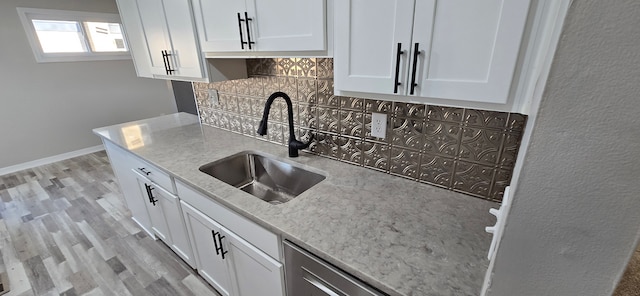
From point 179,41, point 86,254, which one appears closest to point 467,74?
point 179,41

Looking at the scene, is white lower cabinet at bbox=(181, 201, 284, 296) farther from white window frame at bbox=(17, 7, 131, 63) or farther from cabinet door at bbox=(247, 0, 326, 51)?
white window frame at bbox=(17, 7, 131, 63)

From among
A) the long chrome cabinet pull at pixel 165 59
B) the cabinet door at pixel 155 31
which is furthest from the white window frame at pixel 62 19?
the long chrome cabinet pull at pixel 165 59

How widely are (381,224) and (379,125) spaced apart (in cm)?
49

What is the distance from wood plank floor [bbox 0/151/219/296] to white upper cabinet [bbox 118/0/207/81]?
1400mm

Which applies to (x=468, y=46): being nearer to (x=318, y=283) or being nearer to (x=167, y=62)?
(x=318, y=283)

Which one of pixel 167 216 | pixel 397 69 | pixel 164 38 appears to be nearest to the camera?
pixel 397 69

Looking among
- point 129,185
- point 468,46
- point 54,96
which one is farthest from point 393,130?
point 54,96

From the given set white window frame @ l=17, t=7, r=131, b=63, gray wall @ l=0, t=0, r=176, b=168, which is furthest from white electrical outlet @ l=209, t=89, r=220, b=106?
gray wall @ l=0, t=0, r=176, b=168

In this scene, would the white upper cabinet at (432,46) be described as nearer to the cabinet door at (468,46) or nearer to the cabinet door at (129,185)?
the cabinet door at (468,46)

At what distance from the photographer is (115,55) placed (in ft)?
13.5

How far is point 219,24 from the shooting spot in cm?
127

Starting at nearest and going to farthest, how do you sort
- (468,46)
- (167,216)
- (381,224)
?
(468,46) < (381,224) < (167,216)

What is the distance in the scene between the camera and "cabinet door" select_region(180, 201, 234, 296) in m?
1.36

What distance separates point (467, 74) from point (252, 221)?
3.04 ft
